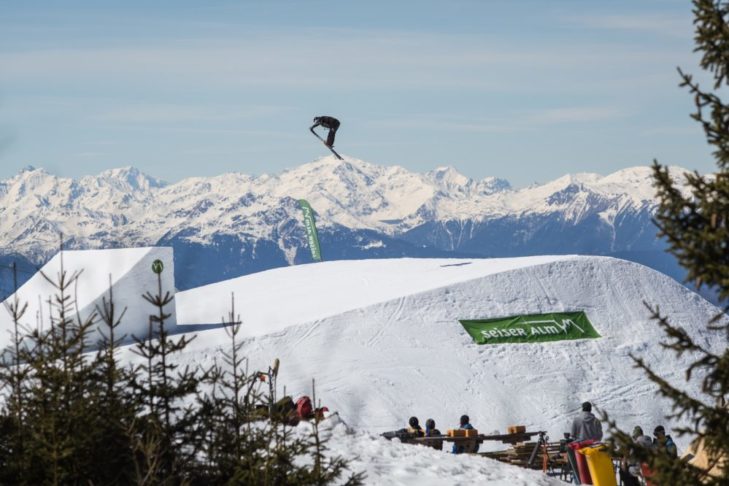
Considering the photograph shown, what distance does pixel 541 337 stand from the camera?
42812 mm

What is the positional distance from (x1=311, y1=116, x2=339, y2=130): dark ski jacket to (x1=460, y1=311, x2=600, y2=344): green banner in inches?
524

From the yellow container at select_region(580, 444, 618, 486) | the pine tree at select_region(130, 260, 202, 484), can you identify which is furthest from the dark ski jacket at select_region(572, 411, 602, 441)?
the pine tree at select_region(130, 260, 202, 484)

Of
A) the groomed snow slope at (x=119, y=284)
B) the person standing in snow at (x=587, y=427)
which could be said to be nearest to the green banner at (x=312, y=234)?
the groomed snow slope at (x=119, y=284)

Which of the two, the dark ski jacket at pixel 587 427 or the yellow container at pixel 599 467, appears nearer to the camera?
the yellow container at pixel 599 467

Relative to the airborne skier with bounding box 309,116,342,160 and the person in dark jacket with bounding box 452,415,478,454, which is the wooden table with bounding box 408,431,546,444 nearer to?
the person in dark jacket with bounding box 452,415,478,454

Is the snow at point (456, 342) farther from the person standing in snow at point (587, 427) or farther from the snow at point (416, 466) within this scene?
the person standing in snow at point (587, 427)

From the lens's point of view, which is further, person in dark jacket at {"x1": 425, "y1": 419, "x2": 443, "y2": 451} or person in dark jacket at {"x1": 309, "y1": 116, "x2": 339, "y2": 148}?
person in dark jacket at {"x1": 309, "y1": 116, "x2": 339, "y2": 148}

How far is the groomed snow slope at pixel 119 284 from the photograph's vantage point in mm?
42031

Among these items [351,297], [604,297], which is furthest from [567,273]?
[351,297]

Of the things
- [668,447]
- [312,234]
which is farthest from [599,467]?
[312,234]

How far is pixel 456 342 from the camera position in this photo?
137 feet

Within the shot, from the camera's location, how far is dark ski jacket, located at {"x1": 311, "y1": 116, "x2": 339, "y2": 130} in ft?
104

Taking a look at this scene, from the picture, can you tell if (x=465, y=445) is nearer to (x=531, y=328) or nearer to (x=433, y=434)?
(x=433, y=434)

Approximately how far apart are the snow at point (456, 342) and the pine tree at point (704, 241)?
25143 millimetres
